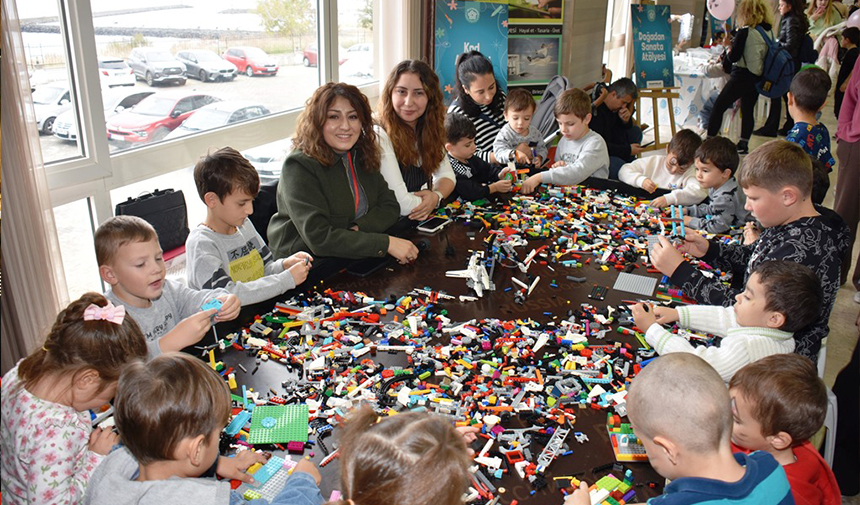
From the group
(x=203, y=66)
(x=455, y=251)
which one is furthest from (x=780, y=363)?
(x=203, y=66)

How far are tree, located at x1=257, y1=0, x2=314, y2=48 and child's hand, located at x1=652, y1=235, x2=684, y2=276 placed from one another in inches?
130

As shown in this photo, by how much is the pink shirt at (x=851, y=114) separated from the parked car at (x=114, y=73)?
16.5ft

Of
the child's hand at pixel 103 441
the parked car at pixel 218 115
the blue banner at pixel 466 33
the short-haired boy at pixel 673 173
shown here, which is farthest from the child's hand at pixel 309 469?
the blue banner at pixel 466 33


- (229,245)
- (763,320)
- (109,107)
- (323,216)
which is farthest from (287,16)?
(763,320)

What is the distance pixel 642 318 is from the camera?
220 centimetres

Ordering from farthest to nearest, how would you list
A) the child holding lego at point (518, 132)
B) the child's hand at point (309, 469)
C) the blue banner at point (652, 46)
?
1. the blue banner at point (652, 46)
2. the child holding lego at point (518, 132)
3. the child's hand at point (309, 469)

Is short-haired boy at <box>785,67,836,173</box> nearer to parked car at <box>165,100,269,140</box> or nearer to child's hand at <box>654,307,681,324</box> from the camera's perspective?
child's hand at <box>654,307,681,324</box>

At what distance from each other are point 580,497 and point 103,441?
1252 millimetres

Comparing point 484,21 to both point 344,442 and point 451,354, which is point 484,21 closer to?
point 451,354

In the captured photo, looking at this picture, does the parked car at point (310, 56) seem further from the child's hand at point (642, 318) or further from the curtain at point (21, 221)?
the child's hand at point (642, 318)

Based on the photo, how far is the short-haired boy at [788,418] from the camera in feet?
5.45

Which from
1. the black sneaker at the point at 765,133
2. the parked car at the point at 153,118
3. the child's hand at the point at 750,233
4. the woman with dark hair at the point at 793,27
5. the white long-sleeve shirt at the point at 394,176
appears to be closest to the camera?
the child's hand at the point at 750,233

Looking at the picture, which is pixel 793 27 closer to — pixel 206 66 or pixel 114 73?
pixel 206 66

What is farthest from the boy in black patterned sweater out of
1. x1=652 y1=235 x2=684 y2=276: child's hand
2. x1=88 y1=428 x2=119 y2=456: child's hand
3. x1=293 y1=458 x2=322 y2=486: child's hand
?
x1=88 y1=428 x2=119 y2=456: child's hand
